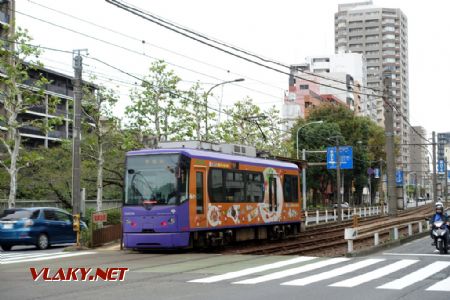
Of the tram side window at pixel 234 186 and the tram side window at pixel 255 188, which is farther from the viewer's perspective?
the tram side window at pixel 255 188

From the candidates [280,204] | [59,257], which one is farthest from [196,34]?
[280,204]

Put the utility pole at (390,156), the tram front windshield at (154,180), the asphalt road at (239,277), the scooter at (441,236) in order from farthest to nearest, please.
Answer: the utility pole at (390,156), the tram front windshield at (154,180), the scooter at (441,236), the asphalt road at (239,277)

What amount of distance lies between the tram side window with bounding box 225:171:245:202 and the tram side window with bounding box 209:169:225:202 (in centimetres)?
34

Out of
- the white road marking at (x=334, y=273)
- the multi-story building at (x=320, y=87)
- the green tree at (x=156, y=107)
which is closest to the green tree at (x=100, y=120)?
the green tree at (x=156, y=107)

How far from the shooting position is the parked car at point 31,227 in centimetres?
2219

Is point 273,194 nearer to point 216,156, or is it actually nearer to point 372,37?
point 216,156

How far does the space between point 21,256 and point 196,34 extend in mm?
9120

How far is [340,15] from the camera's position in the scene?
156125mm

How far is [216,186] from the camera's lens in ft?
68.7

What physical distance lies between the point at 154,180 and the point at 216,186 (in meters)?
2.38

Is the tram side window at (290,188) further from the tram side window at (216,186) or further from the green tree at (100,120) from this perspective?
the green tree at (100,120)

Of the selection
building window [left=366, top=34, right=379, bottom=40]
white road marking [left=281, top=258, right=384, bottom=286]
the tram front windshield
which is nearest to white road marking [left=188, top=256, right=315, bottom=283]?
white road marking [left=281, top=258, right=384, bottom=286]

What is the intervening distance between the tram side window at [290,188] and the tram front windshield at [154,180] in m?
8.34

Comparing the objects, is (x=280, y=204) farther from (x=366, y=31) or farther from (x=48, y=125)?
(x=366, y=31)
